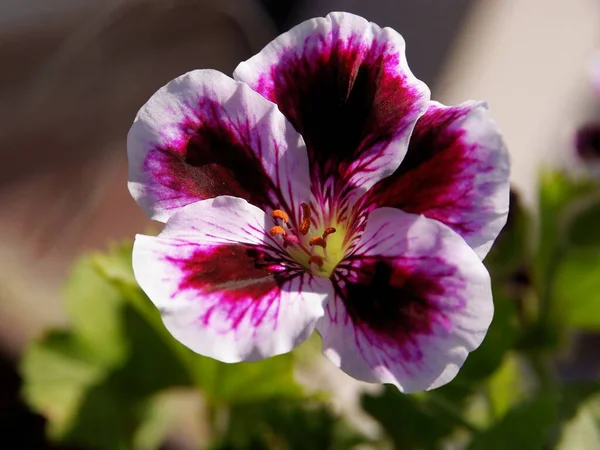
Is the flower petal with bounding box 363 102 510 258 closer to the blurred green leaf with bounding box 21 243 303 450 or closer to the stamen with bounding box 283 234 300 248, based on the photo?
the stamen with bounding box 283 234 300 248

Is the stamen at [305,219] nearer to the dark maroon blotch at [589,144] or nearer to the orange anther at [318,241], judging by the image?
the orange anther at [318,241]

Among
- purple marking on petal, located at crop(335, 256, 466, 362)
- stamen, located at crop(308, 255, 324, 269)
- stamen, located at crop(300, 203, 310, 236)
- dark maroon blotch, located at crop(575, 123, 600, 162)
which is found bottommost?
dark maroon blotch, located at crop(575, 123, 600, 162)

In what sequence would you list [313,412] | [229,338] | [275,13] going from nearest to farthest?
1. [229,338]
2. [313,412]
3. [275,13]

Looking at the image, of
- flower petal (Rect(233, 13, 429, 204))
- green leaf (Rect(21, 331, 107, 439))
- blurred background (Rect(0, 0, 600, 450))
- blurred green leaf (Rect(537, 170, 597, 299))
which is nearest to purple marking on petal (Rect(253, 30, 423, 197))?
flower petal (Rect(233, 13, 429, 204))

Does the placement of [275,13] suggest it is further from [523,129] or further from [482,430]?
[482,430]

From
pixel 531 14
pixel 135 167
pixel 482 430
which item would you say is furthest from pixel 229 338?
pixel 531 14

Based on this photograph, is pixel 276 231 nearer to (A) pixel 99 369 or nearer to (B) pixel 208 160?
(B) pixel 208 160
